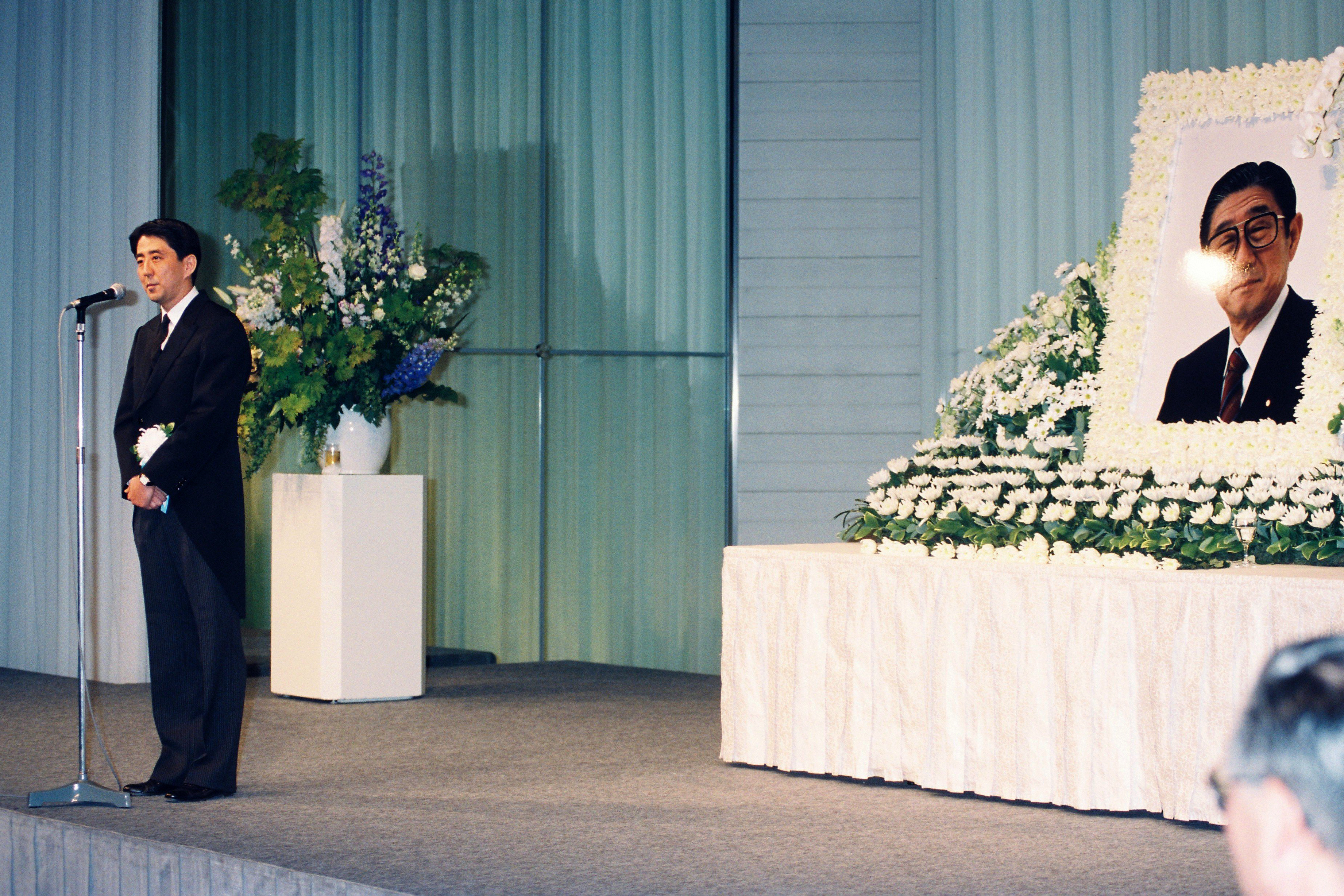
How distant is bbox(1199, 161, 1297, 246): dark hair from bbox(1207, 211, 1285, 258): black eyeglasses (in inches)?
1.2

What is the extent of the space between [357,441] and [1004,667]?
280 centimetres

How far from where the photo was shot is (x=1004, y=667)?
382 centimetres

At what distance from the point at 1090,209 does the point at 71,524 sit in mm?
4477

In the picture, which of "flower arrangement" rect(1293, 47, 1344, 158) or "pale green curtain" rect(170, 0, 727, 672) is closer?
"flower arrangement" rect(1293, 47, 1344, 158)

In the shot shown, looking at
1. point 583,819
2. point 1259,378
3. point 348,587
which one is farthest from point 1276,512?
point 348,587

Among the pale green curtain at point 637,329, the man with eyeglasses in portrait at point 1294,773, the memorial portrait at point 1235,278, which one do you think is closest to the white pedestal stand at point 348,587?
the pale green curtain at point 637,329

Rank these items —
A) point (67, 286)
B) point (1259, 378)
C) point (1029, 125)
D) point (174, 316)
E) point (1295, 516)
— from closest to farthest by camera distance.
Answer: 1. point (1295, 516)
2. point (174, 316)
3. point (1259, 378)
4. point (1029, 125)
5. point (67, 286)

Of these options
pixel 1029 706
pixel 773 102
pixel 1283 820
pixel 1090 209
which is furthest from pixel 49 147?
pixel 1283 820

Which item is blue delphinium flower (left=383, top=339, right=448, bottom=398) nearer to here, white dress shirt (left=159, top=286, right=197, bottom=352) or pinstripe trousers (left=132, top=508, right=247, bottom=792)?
white dress shirt (left=159, top=286, right=197, bottom=352)

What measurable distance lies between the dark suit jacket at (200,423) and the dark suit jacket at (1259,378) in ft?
9.04

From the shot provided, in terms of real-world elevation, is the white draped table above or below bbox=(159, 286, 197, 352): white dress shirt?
below

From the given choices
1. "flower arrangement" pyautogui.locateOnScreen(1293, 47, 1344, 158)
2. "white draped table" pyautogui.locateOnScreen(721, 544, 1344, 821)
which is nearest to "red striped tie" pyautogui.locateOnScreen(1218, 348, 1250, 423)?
"flower arrangement" pyautogui.locateOnScreen(1293, 47, 1344, 158)

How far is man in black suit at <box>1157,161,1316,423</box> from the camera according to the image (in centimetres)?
440

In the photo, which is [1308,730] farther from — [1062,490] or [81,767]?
[81,767]
